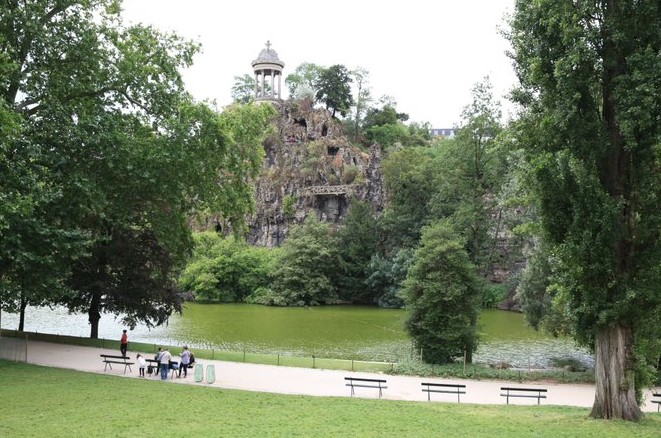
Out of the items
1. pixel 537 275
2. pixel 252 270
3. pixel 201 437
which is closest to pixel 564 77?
pixel 201 437

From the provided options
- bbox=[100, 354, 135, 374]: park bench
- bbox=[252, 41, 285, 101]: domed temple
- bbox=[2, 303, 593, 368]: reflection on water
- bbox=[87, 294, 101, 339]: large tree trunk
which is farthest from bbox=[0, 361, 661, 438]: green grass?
bbox=[252, 41, 285, 101]: domed temple

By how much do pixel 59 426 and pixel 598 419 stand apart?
10.9 metres

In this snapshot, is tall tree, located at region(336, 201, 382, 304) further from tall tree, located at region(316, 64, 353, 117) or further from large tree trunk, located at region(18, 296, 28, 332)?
large tree trunk, located at region(18, 296, 28, 332)

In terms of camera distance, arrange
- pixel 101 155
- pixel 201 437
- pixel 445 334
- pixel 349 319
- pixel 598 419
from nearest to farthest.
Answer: pixel 201 437
pixel 598 419
pixel 101 155
pixel 445 334
pixel 349 319

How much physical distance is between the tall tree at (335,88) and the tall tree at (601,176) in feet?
224

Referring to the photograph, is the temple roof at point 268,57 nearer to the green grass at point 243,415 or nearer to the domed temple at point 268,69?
the domed temple at point 268,69

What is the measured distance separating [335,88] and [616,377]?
234ft

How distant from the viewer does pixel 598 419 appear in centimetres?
1246

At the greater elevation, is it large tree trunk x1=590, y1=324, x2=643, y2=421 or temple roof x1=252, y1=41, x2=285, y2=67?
temple roof x1=252, y1=41, x2=285, y2=67

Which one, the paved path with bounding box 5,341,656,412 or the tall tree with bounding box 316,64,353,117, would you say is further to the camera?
the tall tree with bounding box 316,64,353,117

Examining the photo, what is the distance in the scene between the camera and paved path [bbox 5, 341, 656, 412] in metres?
16.6

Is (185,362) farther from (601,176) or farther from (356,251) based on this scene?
(356,251)

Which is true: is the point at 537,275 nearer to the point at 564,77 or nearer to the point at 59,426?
the point at 564,77

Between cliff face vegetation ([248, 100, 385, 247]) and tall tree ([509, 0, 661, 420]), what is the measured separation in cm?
5274
